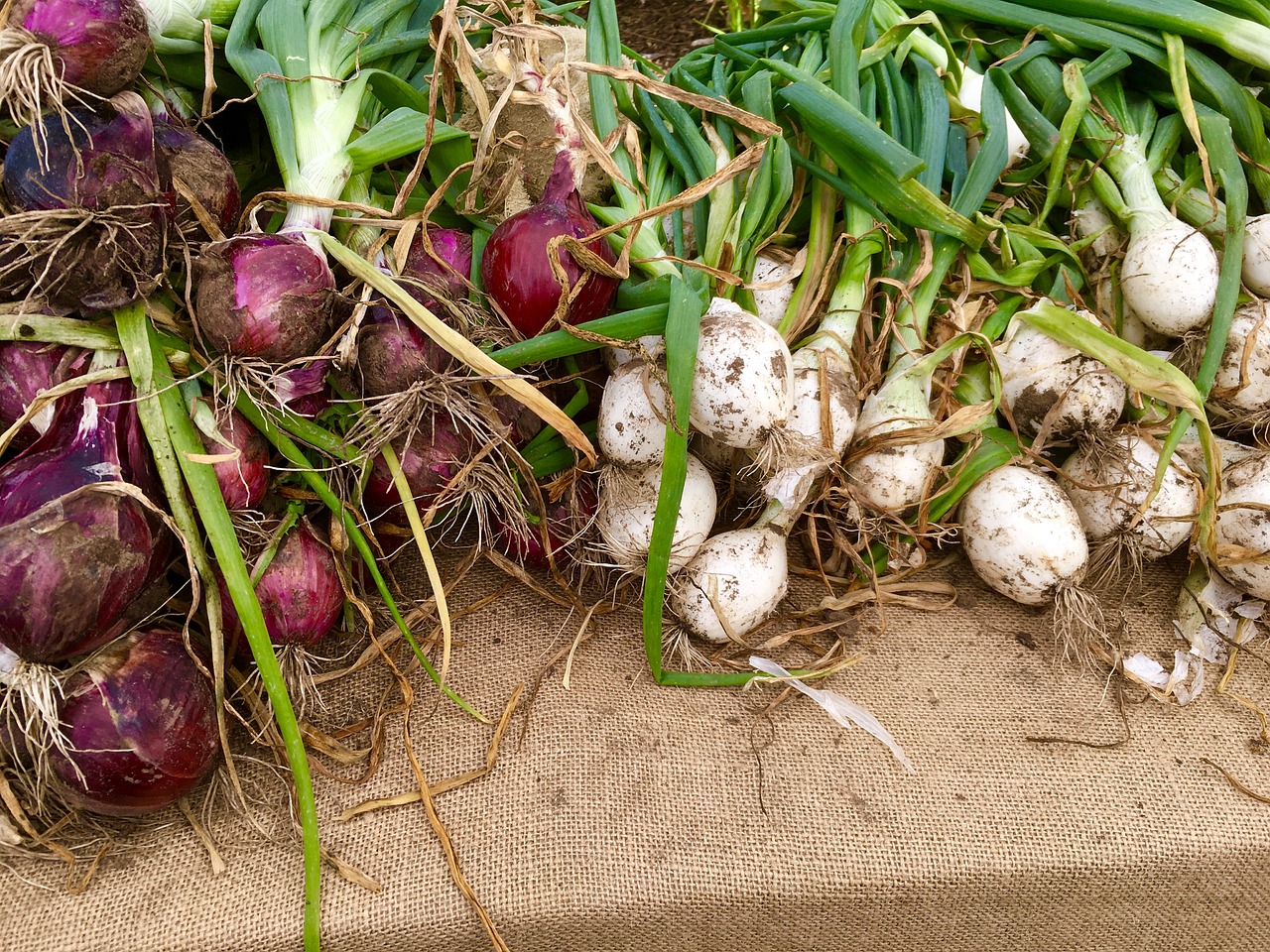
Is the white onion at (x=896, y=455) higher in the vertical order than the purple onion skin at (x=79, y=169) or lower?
lower

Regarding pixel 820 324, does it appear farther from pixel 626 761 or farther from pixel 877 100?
pixel 626 761

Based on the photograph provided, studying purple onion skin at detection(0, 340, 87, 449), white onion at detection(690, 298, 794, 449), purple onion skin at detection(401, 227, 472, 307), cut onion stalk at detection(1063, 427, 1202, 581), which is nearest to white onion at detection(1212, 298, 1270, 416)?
cut onion stalk at detection(1063, 427, 1202, 581)

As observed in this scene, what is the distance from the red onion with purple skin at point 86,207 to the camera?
75cm

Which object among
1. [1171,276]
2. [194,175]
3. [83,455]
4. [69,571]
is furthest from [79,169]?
[1171,276]

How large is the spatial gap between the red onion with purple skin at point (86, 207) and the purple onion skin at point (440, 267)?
25cm

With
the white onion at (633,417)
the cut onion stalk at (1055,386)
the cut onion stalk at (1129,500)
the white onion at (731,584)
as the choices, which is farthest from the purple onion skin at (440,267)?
the cut onion stalk at (1129,500)

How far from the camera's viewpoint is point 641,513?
100 centimetres

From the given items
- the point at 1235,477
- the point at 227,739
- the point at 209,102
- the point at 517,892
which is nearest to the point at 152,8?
the point at 209,102

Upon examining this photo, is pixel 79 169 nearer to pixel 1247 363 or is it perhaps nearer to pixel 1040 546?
pixel 1040 546

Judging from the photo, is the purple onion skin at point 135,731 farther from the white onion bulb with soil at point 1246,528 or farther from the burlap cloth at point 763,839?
the white onion bulb with soil at point 1246,528

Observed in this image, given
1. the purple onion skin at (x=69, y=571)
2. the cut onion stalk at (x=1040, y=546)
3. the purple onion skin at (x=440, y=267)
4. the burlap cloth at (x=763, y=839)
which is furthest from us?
the cut onion stalk at (x=1040, y=546)

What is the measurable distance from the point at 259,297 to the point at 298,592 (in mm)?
310

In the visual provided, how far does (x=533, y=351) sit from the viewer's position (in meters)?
0.89

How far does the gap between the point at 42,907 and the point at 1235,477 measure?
1.45 meters
